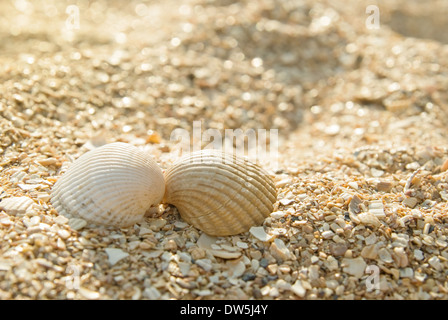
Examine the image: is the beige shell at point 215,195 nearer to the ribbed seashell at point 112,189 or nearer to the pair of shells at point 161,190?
the pair of shells at point 161,190

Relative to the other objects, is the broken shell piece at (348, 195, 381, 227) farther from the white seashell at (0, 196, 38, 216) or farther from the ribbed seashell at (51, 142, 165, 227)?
the white seashell at (0, 196, 38, 216)

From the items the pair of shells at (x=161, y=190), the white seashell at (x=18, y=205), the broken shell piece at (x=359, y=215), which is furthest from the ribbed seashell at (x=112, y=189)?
the broken shell piece at (x=359, y=215)

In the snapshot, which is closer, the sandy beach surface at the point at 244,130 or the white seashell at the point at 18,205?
the sandy beach surface at the point at 244,130

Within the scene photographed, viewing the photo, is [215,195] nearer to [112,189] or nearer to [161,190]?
[161,190]

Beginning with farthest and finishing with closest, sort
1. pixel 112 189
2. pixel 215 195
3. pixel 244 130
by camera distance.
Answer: pixel 244 130
pixel 215 195
pixel 112 189

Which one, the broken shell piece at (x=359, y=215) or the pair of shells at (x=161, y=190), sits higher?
the pair of shells at (x=161, y=190)

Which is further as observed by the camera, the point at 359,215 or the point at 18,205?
the point at 359,215

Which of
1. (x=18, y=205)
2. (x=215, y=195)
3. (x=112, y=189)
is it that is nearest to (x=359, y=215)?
(x=215, y=195)
